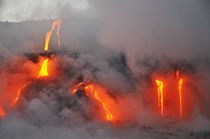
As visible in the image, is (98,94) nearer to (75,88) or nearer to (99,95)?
(99,95)

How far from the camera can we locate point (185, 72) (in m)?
15.7

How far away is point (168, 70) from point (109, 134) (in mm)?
5310

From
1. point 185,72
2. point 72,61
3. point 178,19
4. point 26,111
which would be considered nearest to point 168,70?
point 185,72

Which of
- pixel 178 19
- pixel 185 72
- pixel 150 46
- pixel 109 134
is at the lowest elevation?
pixel 109 134

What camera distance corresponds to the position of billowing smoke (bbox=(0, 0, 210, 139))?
42.5ft

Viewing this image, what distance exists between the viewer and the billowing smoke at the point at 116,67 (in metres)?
12.9

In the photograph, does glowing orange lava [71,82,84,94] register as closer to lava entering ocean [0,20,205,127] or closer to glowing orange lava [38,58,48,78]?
lava entering ocean [0,20,205,127]

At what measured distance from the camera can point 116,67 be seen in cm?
1641

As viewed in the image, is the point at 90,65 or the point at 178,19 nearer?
the point at 90,65

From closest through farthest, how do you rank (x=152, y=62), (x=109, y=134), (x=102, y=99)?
(x=109, y=134) → (x=102, y=99) → (x=152, y=62)

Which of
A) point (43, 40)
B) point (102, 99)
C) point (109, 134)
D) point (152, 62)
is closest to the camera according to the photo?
point (109, 134)

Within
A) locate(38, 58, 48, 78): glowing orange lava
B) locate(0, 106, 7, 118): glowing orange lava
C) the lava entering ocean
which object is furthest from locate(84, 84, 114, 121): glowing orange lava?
locate(0, 106, 7, 118): glowing orange lava

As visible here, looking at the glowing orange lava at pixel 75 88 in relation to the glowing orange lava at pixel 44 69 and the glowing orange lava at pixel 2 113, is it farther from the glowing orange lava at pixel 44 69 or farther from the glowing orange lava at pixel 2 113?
the glowing orange lava at pixel 2 113

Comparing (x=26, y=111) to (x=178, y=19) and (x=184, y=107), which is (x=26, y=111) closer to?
(x=184, y=107)
